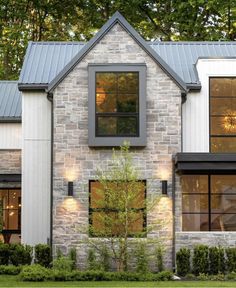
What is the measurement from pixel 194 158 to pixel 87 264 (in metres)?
3.97

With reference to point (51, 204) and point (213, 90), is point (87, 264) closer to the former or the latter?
point (51, 204)

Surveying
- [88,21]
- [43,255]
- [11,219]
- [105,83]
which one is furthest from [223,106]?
[88,21]

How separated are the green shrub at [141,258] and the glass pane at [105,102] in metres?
3.79

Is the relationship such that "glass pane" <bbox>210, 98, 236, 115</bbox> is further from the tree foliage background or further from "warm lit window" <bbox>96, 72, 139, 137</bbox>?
the tree foliage background

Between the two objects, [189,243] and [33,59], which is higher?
[33,59]

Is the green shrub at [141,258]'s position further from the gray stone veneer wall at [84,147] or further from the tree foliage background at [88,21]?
the tree foliage background at [88,21]

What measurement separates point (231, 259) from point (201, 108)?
481 centimetres

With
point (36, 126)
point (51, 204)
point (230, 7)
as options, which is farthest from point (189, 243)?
point (230, 7)

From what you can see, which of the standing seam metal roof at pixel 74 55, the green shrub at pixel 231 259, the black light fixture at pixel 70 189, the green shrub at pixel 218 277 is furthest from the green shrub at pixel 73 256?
the standing seam metal roof at pixel 74 55

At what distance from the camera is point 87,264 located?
67.3 feet

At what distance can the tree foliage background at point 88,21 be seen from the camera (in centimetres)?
3612

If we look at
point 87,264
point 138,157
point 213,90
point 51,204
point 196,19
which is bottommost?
point 87,264

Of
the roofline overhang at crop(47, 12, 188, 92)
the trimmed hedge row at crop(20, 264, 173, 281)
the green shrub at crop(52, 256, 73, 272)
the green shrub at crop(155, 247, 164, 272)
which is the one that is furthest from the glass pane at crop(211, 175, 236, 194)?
the green shrub at crop(52, 256, 73, 272)

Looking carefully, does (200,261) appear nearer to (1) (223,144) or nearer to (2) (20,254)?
(1) (223,144)
